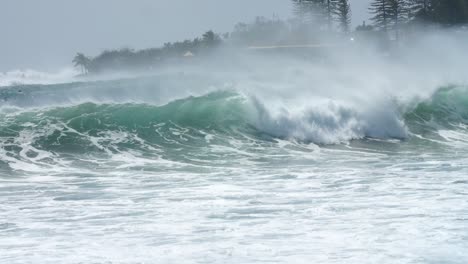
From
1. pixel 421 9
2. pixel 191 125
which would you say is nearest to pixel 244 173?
pixel 191 125

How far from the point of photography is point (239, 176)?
13.1 meters

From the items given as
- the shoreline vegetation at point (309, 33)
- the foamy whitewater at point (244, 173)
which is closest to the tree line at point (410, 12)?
the shoreline vegetation at point (309, 33)

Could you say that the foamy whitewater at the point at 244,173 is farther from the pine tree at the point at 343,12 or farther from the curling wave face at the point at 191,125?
the pine tree at the point at 343,12

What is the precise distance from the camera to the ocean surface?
775 centimetres

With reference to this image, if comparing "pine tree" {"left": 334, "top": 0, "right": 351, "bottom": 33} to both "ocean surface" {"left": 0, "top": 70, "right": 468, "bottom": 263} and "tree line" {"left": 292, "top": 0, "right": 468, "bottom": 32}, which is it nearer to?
"tree line" {"left": 292, "top": 0, "right": 468, "bottom": 32}

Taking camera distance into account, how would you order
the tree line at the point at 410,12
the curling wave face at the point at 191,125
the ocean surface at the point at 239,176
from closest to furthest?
the ocean surface at the point at 239,176 → the curling wave face at the point at 191,125 → the tree line at the point at 410,12

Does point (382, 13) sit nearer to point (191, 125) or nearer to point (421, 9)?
point (421, 9)

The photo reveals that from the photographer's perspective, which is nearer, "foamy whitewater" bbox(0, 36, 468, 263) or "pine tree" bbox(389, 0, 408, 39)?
"foamy whitewater" bbox(0, 36, 468, 263)

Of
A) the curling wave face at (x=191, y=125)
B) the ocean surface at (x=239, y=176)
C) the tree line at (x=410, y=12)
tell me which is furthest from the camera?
the tree line at (x=410, y=12)

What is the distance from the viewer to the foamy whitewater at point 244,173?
7.77 m

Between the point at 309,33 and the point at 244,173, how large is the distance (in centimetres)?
5450

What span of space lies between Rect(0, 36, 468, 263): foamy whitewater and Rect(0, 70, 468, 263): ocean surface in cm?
4

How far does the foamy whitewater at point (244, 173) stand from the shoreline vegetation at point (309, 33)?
3037cm

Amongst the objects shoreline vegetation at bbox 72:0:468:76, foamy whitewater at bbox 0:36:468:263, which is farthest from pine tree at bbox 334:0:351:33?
foamy whitewater at bbox 0:36:468:263
